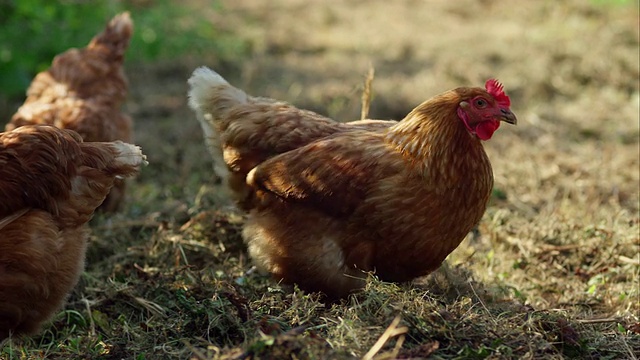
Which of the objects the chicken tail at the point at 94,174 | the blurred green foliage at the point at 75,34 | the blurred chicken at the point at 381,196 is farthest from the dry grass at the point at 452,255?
the chicken tail at the point at 94,174

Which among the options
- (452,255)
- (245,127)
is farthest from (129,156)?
(452,255)

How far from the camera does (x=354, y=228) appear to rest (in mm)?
4086

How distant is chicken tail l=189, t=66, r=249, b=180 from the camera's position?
15.7 ft

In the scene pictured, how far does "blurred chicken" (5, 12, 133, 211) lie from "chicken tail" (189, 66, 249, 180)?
131 centimetres

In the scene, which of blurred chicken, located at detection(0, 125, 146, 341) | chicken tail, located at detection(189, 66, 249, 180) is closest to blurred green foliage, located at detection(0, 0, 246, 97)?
chicken tail, located at detection(189, 66, 249, 180)

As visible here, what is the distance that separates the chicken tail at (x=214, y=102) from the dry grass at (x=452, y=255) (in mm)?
690

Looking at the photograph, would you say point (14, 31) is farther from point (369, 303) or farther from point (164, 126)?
point (369, 303)

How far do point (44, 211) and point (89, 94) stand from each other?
7.87 feet

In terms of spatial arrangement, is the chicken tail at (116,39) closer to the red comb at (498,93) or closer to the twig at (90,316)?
the twig at (90,316)

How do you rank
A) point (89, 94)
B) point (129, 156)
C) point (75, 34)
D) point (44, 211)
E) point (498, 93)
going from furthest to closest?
point (75, 34)
point (89, 94)
point (129, 156)
point (498, 93)
point (44, 211)

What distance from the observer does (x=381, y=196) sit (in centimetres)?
403

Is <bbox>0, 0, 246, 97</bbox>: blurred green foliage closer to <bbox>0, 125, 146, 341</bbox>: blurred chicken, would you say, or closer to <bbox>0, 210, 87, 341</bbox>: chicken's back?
<bbox>0, 125, 146, 341</bbox>: blurred chicken

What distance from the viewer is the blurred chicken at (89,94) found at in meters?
5.75

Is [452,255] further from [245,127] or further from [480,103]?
[245,127]
